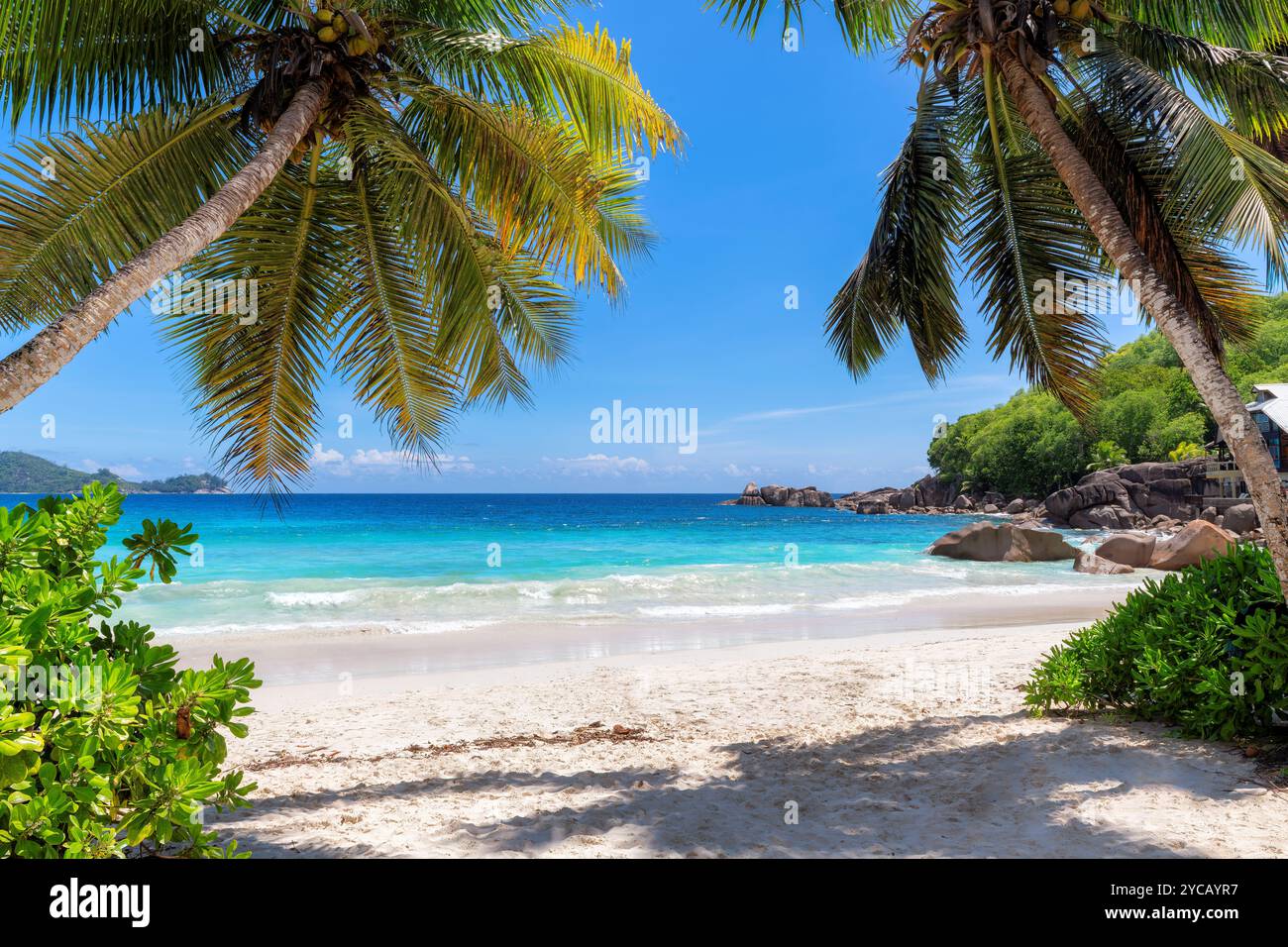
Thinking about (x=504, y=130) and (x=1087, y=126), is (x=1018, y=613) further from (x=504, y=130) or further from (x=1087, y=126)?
(x=504, y=130)

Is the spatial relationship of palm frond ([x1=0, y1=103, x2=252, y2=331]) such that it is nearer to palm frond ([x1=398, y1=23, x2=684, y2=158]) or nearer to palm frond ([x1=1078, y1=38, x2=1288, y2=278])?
palm frond ([x1=398, y1=23, x2=684, y2=158])

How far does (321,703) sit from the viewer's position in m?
8.01

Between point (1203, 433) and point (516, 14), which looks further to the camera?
point (1203, 433)

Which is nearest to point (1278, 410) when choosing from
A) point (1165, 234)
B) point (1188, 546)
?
point (1188, 546)

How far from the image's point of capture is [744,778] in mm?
5016

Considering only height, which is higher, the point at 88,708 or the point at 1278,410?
the point at 1278,410

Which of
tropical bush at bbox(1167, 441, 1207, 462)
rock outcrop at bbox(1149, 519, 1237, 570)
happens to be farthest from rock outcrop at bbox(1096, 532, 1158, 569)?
tropical bush at bbox(1167, 441, 1207, 462)

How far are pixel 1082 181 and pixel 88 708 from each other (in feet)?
21.3

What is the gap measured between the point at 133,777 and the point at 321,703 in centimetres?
595

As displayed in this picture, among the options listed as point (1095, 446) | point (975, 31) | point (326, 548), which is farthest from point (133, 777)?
point (1095, 446)

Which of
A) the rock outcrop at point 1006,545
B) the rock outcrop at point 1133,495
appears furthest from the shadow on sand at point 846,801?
the rock outcrop at point 1133,495

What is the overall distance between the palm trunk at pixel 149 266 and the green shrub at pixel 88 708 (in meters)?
0.79

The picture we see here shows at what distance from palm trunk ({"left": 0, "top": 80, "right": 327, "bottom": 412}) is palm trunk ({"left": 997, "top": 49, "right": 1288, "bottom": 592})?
5335 millimetres

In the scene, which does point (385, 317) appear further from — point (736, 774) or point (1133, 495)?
point (1133, 495)
